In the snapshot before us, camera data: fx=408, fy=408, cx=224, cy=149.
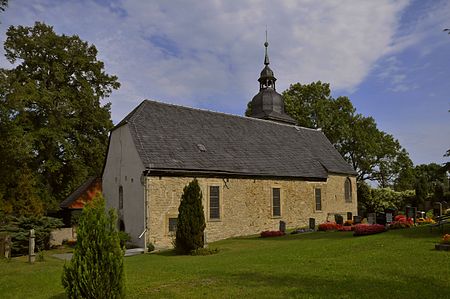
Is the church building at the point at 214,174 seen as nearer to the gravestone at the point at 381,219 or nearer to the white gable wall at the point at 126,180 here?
the white gable wall at the point at 126,180

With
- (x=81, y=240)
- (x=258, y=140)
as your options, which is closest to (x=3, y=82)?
(x=258, y=140)

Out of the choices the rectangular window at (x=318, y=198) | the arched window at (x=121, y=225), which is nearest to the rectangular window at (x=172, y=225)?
the arched window at (x=121, y=225)

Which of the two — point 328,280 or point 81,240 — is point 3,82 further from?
point 328,280

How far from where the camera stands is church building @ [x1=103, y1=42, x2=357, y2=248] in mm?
21828

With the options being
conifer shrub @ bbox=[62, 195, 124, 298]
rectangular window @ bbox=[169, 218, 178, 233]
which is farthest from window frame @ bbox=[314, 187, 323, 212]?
conifer shrub @ bbox=[62, 195, 124, 298]

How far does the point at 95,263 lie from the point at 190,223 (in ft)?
32.9

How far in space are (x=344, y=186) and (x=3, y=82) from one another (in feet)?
85.5

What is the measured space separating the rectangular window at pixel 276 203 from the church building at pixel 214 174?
0.07m

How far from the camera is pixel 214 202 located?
23.9 metres

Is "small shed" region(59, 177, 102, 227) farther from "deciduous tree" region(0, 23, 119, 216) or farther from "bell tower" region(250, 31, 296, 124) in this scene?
"bell tower" region(250, 31, 296, 124)

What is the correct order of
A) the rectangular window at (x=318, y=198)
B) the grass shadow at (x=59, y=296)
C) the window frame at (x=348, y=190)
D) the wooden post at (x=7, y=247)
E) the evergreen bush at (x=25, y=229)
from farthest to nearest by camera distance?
the window frame at (x=348, y=190) < the rectangular window at (x=318, y=198) < the evergreen bush at (x=25, y=229) < the wooden post at (x=7, y=247) < the grass shadow at (x=59, y=296)

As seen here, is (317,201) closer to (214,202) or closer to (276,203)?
(276,203)

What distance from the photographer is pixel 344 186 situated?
112 ft

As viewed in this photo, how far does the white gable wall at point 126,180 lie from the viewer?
2178cm
